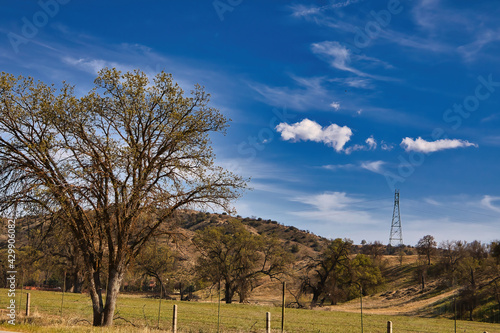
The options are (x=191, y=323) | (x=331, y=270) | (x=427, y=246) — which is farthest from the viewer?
(x=427, y=246)

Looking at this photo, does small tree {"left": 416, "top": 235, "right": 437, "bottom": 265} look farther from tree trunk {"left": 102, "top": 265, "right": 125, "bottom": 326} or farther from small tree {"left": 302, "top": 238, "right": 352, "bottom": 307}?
tree trunk {"left": 102, "top": 265, "right": 125, "bottom": 326}

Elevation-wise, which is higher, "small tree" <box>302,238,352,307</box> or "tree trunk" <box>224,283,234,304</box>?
"small tree" <box>302,238,352,307</box>

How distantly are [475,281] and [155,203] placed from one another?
5129cm

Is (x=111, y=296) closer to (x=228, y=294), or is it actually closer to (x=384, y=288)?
(x=228, y=294)

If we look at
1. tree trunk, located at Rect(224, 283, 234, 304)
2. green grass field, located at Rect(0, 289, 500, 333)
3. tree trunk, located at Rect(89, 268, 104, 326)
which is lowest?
tree trunk, located at Rect(224, 283, 234, 304)

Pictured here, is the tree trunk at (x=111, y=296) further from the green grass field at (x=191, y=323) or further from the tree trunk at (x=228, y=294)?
the tree trunk at (x=228, y=294)

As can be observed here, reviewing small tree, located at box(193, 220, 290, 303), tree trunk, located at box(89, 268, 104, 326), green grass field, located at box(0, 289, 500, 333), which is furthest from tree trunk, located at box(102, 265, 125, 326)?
small tree, located at box(193, 220, 290, 303)

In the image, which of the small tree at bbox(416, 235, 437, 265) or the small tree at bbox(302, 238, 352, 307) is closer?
the small tree at bbox(302, 238, 352, 307)

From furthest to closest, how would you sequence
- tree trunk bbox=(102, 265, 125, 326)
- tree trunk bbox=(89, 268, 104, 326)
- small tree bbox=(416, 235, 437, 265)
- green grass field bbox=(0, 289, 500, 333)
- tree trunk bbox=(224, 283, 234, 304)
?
small tree bbox=(416, 235, 437, 265)
tree trunk bbox=(224, 283, 234, 304)
tree trunk bbox=(89, 268, 104, 326)
tree trunk bbox=(102, 265, 125, 326)
green grass field bbox=(0, 289, 500, 333)

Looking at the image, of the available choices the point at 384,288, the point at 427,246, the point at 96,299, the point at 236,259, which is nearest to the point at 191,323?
the point at 96,299

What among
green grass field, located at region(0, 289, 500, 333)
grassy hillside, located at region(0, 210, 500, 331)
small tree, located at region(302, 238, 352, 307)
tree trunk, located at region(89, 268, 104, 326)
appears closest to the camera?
green grass field, located at region(0, 289, 500, 333)

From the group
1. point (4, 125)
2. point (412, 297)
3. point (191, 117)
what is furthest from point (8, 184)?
point (412, 297)

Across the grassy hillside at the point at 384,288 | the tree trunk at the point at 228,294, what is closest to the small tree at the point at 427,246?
the grassy hillside at the point at 384,288

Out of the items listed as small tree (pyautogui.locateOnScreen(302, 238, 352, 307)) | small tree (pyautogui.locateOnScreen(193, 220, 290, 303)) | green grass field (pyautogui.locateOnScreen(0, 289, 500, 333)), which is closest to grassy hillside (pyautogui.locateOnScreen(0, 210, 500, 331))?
small tree (pyautogui.locateOnScreen(193, 220, 290, 303))
